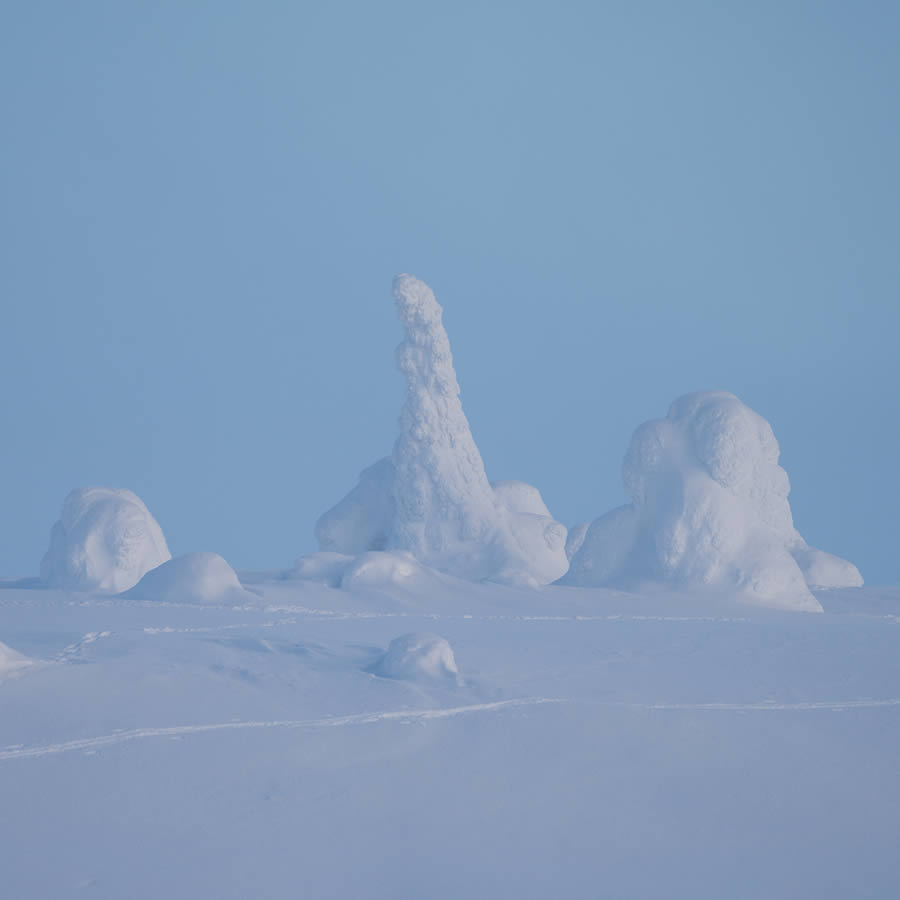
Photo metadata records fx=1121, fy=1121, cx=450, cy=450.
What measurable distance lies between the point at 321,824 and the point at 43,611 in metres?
6.42

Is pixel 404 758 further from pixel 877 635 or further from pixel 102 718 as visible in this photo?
pixel 877 635

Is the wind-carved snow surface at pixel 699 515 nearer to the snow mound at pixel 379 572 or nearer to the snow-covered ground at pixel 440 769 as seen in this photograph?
the snow mound at pixel 379 572

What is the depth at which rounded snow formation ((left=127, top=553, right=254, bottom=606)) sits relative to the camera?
10.6 meters

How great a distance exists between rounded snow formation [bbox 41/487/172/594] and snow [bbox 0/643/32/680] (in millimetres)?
8218

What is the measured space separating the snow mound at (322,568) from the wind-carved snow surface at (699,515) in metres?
2.73

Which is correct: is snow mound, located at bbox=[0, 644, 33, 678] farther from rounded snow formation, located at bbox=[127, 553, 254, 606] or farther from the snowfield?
rounded snow formation, located at bbox=[127, 553, 254, 606]

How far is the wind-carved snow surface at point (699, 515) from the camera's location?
40.1 feet

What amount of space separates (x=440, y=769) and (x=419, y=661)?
4.96 ft

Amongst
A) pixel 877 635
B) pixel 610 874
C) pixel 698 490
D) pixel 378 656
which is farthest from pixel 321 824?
pixel 698 490

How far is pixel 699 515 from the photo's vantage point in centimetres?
1228

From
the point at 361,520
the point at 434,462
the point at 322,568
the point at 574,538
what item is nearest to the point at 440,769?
the point at 322,568

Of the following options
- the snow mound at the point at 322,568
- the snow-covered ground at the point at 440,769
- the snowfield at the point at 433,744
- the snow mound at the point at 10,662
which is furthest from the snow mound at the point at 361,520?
the snow mound at the point at 10,662

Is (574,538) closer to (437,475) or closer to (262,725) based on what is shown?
(437,475)

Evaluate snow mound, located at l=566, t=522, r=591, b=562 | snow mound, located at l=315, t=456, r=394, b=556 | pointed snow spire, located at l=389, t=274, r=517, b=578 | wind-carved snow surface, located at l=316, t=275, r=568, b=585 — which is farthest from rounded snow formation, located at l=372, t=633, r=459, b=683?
snow mound, located at l=566, t=522, r=591, b=562
